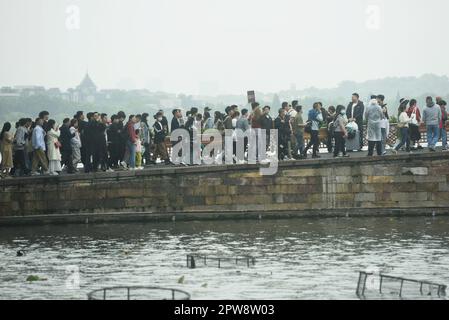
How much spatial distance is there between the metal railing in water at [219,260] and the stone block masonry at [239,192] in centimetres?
737

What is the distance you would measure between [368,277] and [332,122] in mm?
11895

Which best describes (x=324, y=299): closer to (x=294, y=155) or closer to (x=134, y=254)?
(x=134, y=254)

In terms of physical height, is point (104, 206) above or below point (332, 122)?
below

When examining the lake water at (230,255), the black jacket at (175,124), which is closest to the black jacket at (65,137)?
the lake water at (230,255)

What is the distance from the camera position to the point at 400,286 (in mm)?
19766

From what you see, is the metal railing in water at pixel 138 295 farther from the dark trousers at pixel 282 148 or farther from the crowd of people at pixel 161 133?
the dark trousers at pixel 282 148

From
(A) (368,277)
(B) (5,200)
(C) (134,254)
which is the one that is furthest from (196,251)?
(B) (5,200)

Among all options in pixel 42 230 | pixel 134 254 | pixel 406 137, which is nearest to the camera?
pixel 134 254

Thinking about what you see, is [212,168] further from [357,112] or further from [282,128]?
[357,112]

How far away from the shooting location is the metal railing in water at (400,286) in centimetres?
1908
